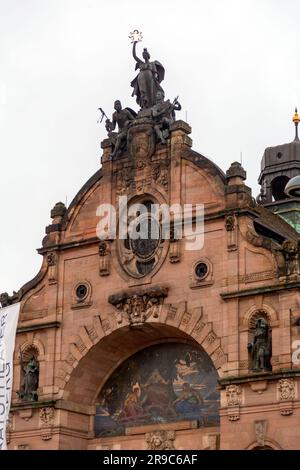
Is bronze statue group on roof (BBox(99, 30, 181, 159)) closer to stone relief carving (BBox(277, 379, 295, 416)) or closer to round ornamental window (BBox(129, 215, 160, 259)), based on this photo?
round ornamental window (BBox(129, 215, 160, 259))

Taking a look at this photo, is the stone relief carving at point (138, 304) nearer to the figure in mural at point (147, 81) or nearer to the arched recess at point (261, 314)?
the arched recess at point (261, 314)

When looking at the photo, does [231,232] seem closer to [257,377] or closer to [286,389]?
[257,377]

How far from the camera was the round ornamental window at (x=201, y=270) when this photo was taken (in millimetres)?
46375

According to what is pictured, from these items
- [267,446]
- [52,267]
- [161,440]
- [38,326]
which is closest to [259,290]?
[267,446]

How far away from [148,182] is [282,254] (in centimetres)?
625

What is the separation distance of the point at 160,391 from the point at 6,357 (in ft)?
17.2

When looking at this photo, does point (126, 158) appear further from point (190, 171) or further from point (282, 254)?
point (282, 254)

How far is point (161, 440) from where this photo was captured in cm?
4700

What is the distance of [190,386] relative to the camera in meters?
47.0

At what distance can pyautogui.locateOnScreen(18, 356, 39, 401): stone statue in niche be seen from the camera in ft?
161

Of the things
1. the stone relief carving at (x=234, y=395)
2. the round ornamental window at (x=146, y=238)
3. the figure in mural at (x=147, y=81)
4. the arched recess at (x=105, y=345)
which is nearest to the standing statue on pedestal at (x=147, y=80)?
the figure in mural at (x=147, y=81)

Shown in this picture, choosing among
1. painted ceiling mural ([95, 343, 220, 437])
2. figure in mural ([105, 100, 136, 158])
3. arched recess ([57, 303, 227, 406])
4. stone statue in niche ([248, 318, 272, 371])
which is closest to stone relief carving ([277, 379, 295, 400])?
stone statue in niche ([248, 318, 272, 371])

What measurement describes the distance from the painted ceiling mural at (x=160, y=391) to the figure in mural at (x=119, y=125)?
7081 mm
